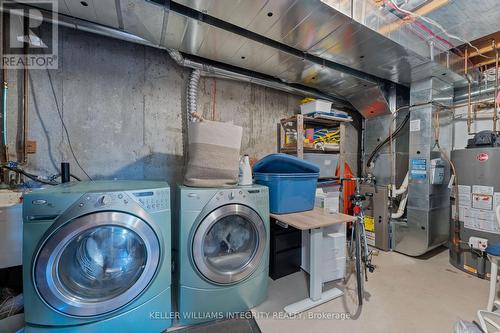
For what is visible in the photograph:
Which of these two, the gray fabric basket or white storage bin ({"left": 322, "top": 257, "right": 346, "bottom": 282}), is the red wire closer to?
the gray fabric basket

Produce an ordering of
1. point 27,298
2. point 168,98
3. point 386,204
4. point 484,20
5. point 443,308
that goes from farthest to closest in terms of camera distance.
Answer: point 386,204 → point 168,98 → point 484,20 → point 443,308 → point 27,298

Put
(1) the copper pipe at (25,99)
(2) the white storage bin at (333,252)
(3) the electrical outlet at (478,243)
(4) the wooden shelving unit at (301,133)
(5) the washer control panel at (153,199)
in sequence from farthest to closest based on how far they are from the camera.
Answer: (4) the wooden shelving unit at (301,133)
(3) the electrical outlet at (478,243)
(2) the white storage bin at (333,252)
(1) the copper pipe at (25,99)
(5) the washer control panel at (153,199)

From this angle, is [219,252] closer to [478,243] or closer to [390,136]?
[478,243]

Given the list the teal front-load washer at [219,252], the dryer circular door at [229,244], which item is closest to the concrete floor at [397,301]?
the teal front-load washer at [219,252]

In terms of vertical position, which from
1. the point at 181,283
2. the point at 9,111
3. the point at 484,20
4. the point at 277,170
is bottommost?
the point at 181,283

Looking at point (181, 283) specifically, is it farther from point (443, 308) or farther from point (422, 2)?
point (422, 2)

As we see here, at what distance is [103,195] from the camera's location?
1116mm

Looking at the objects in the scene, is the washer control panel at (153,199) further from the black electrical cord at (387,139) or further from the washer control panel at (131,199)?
the black electrical cord at (387,139)

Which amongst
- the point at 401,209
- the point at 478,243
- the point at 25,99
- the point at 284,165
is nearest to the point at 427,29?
the point at 284,165

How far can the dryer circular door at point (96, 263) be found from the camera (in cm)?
104

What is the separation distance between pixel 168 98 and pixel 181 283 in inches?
70.3

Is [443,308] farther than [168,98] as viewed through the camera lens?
No

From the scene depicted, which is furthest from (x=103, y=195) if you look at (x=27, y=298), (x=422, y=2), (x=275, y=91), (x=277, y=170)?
(x=422, y=2)

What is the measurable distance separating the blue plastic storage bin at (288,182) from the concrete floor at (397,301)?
0.75 metres
